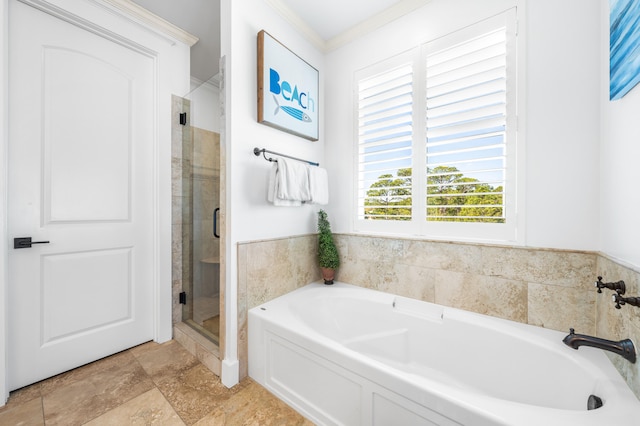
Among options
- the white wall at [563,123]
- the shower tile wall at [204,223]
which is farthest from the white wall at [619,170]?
the shower tile wall at [204,223]

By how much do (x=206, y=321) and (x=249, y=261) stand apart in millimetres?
759

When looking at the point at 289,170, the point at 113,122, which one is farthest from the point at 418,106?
the point at 113,122

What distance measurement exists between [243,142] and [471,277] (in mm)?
1719

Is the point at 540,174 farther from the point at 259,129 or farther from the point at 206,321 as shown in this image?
the point at 206,321

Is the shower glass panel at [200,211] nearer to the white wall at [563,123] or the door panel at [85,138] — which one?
the door panel at [85,138]

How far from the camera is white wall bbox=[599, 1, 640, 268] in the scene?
953 mm

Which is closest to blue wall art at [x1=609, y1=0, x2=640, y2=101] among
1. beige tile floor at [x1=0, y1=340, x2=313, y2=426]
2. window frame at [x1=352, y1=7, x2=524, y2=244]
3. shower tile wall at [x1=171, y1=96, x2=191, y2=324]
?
window frame at [x1=352, y1=7, x2=524, y2=244]

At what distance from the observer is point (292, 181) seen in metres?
1.76

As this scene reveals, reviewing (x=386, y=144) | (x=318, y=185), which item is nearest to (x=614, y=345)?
(x=386, y=144)

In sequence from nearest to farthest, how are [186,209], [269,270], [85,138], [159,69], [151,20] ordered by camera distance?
[85,138] → [269,270] → [151,20] → [159,69] → [186,209]

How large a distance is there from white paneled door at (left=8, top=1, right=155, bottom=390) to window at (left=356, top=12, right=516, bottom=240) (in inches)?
71.2

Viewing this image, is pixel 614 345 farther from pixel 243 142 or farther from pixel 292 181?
pixel 243 142

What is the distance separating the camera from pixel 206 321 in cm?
197

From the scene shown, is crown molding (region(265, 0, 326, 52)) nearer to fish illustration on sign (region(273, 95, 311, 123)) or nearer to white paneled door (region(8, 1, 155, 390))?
fish illustration on sign (region(273, 95, 311, 123))
